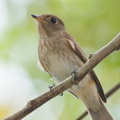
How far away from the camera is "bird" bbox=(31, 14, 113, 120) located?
4.01 metres

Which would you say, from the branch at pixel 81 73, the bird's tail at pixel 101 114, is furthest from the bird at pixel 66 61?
the branch at pixel 81 73

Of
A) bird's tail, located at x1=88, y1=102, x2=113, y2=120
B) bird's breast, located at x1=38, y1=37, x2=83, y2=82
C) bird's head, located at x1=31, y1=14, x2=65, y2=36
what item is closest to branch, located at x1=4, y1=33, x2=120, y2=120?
bird's breast, located at x1=38, y1=37, x2=83, y2=82

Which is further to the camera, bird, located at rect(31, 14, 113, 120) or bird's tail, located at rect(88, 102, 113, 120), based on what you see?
bird's tail, located at rect(88, 102, 113, 120)

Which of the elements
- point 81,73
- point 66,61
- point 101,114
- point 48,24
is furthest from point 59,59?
point 81,73

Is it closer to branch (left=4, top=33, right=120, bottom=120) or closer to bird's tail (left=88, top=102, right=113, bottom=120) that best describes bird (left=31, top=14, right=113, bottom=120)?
bird's tail (left=88, top=102, right=113, bottom=120)

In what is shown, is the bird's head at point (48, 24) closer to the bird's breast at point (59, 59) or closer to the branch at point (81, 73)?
the bird's breast at point (59, 59)

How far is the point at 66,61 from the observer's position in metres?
3.99

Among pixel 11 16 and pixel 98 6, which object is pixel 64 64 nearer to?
pixel 98 6

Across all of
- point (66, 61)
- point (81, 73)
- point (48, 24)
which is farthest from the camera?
point (48, 24)

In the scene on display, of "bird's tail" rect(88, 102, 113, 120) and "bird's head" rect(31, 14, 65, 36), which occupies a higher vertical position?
"bird's head" rect(31, 14, 65, 36)

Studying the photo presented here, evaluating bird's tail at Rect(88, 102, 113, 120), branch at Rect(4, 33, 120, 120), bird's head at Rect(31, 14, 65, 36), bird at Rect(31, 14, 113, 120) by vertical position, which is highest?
bird's head at Rect(31, 14, 65, 36)

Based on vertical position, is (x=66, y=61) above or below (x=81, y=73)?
above

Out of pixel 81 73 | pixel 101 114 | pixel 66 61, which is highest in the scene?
pixel 66 61

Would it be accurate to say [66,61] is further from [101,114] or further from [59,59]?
[101,114]
